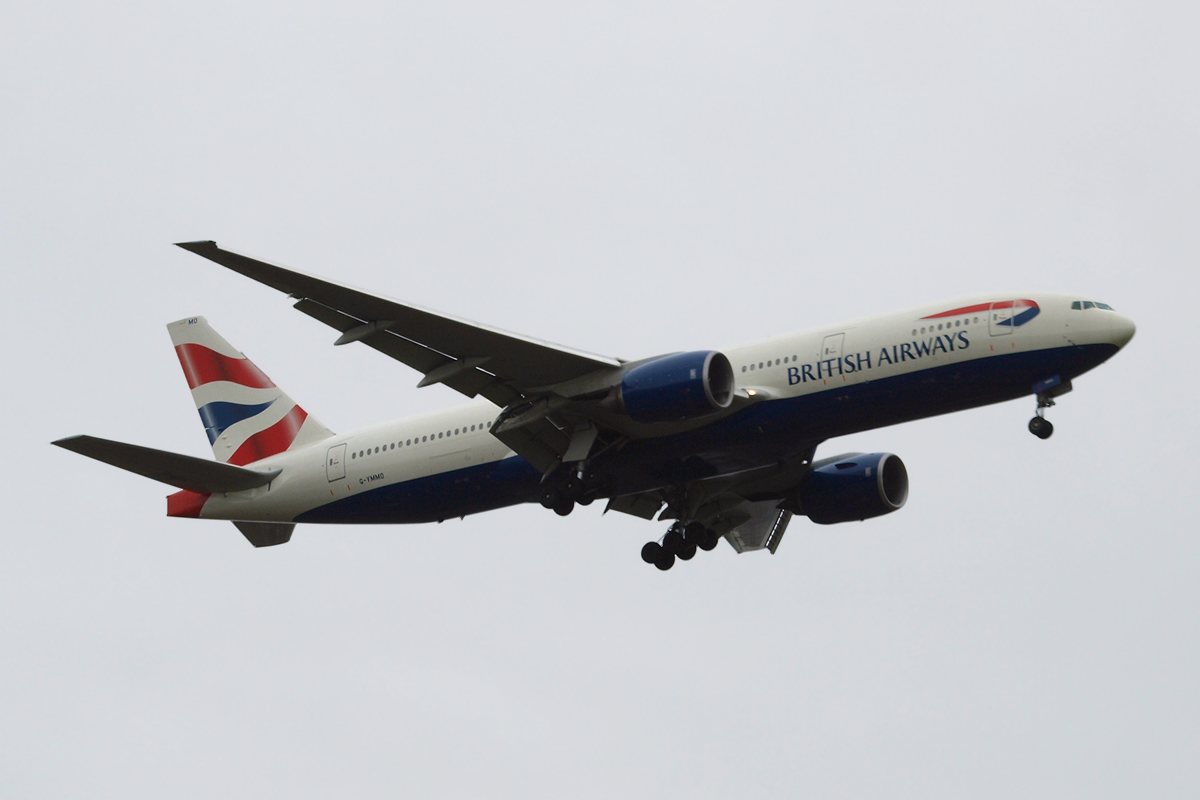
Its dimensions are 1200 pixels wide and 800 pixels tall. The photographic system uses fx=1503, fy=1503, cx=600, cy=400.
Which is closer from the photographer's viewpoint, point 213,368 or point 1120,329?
point 1120,329

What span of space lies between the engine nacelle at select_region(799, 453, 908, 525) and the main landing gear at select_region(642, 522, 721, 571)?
2624mm

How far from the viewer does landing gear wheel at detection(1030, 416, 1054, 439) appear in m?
30.4

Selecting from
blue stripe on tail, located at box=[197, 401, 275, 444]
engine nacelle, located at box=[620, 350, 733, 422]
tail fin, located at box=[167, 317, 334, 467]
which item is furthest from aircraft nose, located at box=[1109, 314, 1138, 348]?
blue stripe on tail, located at box=[197, 401, 275, 444]

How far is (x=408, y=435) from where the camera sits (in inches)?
1432

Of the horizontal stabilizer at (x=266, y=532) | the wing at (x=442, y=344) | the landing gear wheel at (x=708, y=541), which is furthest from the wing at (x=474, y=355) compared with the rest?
the horizontal stabilizer at (x=266, y=532)

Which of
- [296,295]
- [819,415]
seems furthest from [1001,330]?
[296,295]

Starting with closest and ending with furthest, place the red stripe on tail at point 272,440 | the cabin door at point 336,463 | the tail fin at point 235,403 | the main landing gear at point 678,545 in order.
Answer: the cabin door at point 336,463 < the main landing gear at point 678,545 < the red stripe on tail at point 272,440 < the tail fin at point 235,403

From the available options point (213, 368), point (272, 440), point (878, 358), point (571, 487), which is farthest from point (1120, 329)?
point (213, 368)

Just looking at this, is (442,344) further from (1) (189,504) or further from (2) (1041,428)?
(2) (1041,428)

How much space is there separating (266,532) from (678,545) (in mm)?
10667

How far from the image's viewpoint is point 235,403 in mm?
40812

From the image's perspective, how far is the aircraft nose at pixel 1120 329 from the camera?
29797 mm

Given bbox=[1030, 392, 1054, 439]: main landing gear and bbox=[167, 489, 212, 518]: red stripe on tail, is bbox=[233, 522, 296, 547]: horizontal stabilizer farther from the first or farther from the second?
bbox=[1030, 392, 1054, 439]: main landing gear

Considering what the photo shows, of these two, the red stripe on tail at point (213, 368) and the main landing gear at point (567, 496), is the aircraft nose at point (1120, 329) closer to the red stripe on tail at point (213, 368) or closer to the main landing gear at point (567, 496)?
the main landing gear at point (567, 496)
